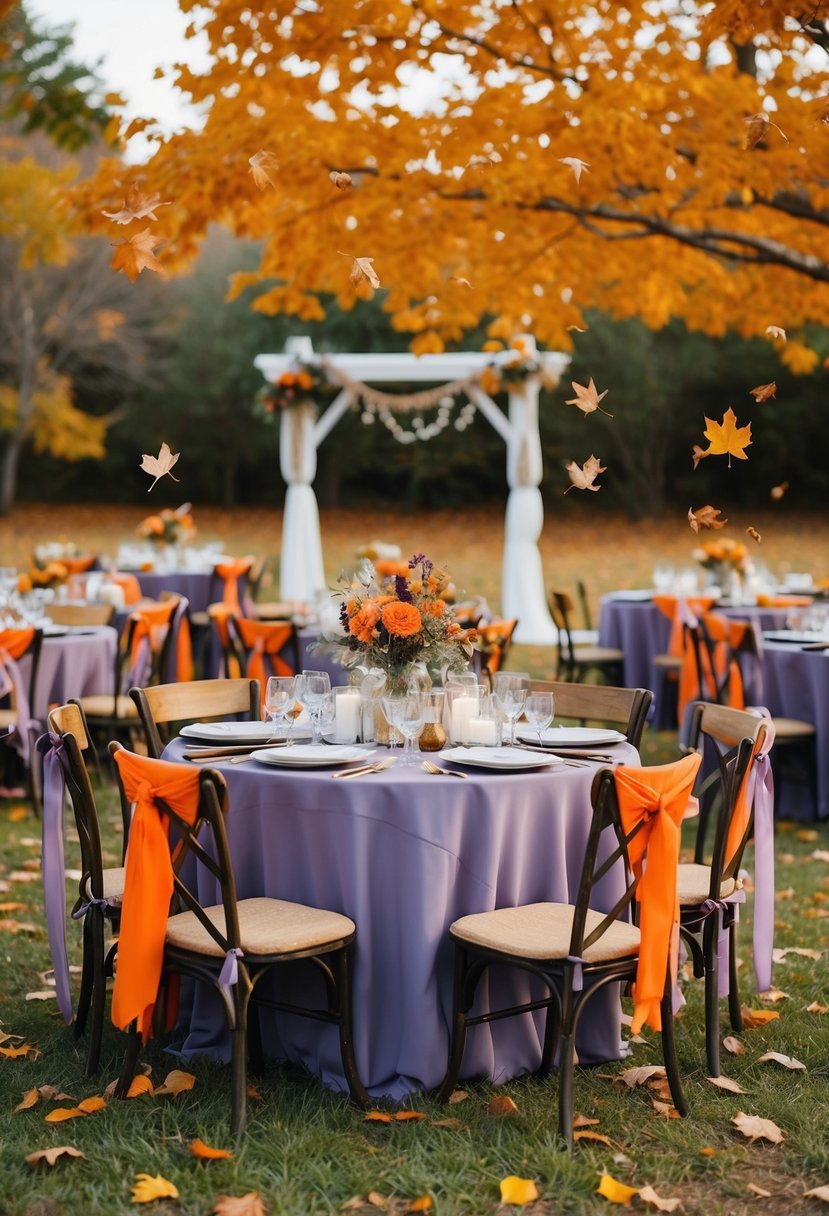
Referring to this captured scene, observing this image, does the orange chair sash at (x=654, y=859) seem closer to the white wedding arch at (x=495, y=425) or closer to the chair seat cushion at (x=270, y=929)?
the chair seat cushion at (x=270, y=929)

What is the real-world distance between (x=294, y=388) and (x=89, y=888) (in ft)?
39.9

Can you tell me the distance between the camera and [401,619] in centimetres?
452

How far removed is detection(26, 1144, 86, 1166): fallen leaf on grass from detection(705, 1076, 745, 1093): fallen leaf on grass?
1807 mm

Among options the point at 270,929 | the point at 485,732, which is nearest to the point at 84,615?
the point at 485,732

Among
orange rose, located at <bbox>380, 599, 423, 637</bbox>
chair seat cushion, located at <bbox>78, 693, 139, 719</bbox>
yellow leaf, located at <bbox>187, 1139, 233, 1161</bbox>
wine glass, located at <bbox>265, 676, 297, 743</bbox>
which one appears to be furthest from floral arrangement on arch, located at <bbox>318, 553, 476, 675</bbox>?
chair seat cushion, located at <bbox>78, 693, 139, 719</bbox>

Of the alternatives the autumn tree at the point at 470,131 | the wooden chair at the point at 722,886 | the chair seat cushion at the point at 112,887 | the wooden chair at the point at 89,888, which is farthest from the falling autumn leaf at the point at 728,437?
the autumn tree at the point at 470,131

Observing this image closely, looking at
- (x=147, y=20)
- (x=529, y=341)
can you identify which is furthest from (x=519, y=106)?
(x=529, y=341)

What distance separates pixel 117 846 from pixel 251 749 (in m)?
2.57

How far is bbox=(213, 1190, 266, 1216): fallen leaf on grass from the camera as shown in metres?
3.24

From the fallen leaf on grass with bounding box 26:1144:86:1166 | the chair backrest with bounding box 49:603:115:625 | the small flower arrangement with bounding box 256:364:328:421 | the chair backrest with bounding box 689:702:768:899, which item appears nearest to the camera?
the fallen leaf on grass with bounding box 26:1144:86:1166

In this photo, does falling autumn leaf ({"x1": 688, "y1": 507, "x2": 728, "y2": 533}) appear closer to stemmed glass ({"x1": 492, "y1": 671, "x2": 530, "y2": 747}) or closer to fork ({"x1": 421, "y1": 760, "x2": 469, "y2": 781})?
stemmed glass ({"x1": 492, "y1": 671, "x2": 530, "y2": 747})

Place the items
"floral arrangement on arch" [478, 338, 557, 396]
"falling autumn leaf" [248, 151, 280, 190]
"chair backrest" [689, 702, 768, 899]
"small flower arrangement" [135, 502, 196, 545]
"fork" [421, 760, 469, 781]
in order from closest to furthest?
1. "fork" [421, 760, 469, 781]
2. "chair backrest" [689, 702, 768, 899]
3. "falling autumn leaf" [248, 151, 280, 190]
4. "small flower arrangement" [135, 502, 196, 545]
5. "floral arrangement on arch" [478, 338, 557, 396]

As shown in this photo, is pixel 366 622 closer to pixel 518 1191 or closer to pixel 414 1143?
pixel 414 1143

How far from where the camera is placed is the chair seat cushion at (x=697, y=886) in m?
4.32
